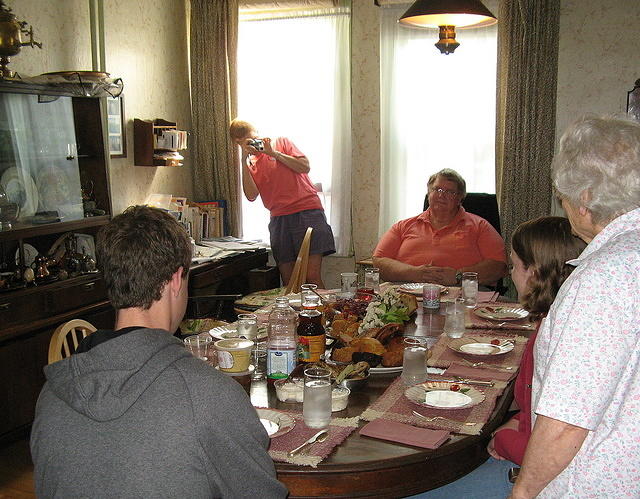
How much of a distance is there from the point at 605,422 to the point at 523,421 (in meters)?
0.51

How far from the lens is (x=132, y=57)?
4.64 meters

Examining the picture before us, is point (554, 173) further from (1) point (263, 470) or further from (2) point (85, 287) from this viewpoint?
(2) point (85, 287)

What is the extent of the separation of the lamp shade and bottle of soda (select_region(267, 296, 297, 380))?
146cm

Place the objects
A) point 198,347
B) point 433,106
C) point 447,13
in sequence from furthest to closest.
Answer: point 433,106 < point 447,13 < point 198,347

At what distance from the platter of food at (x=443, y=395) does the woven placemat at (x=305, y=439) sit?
8.4 inches

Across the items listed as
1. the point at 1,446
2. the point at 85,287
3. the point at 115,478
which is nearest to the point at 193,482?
the point at 115,478

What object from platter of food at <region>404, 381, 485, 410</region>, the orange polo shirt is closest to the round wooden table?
platter of food at <region>404, 381, 485, 410</region>

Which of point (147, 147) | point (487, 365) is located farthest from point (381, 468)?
point (147, 147)

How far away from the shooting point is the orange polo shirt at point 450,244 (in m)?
4.09

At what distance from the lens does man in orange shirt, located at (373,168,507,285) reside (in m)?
4.02

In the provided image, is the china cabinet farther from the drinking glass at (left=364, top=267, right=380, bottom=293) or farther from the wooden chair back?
the drinking glass at (left=364, top=267, right=380, bottom=293)

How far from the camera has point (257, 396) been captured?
76.5 inches

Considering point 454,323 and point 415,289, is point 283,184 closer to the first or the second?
point 415,289

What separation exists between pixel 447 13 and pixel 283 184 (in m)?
2.26
